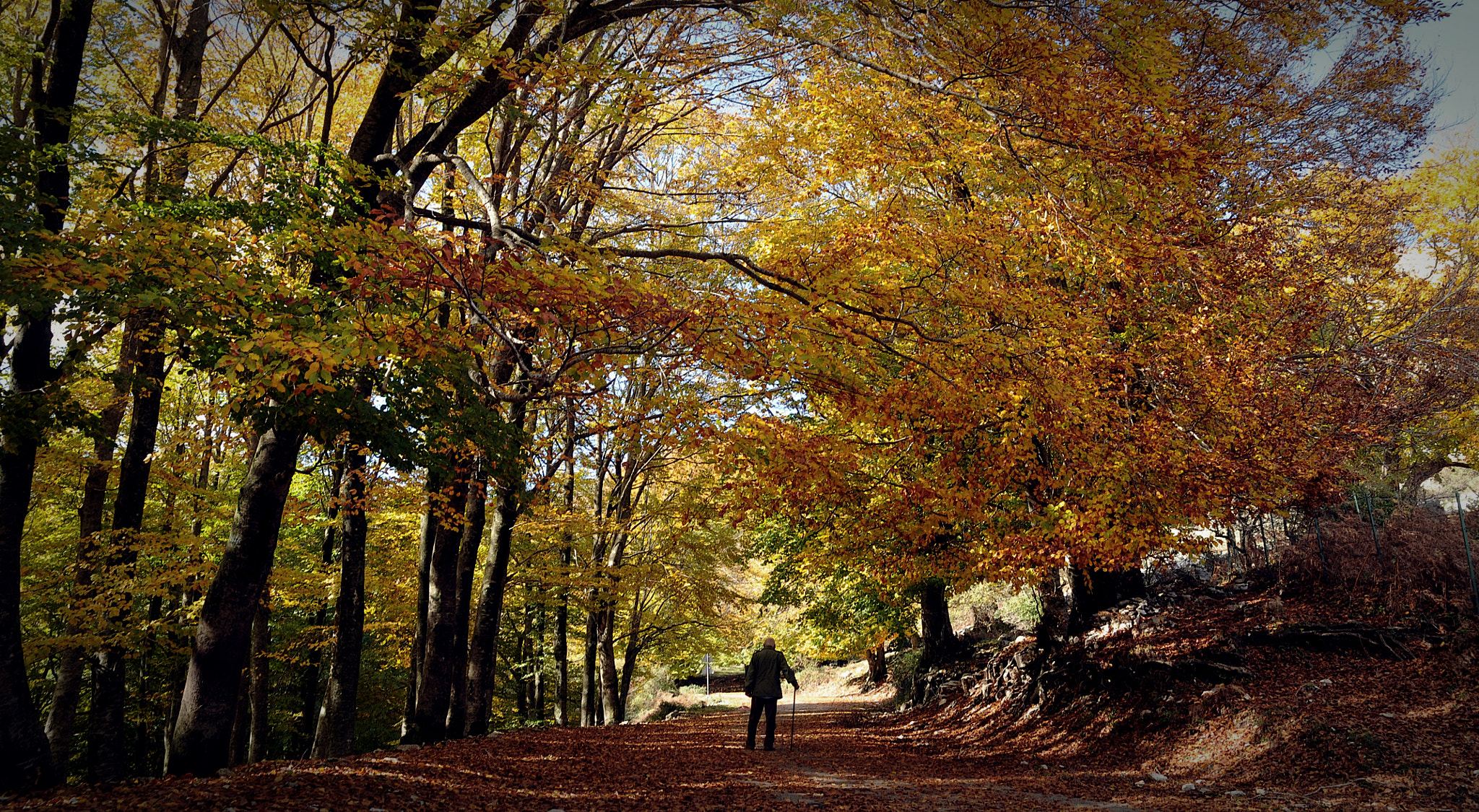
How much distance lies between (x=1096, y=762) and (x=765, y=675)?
457cm

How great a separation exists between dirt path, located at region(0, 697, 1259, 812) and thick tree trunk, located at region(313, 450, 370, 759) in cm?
205

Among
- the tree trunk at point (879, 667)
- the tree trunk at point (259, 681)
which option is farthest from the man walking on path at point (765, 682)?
the tree trunk at point (879, 667)

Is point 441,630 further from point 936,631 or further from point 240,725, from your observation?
point 936,631

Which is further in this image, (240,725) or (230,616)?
(240,725)

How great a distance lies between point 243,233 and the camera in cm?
869

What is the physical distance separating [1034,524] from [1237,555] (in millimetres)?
8758

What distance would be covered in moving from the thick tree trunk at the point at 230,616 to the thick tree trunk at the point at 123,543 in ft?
10.0

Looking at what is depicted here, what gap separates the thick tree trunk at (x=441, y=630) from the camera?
403 inches

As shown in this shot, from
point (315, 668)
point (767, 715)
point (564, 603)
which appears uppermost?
point (564, 603)

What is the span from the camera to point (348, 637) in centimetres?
1102

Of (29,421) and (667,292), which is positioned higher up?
(667,292)

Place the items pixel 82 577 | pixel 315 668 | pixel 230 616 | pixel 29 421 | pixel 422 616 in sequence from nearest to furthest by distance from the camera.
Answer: pixel 230 616, pixel 29 421, pixel 82 577, pixel 422 616, pixel 315 668

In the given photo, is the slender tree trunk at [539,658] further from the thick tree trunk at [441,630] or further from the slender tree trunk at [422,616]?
the thick tree trunk at [441,630]

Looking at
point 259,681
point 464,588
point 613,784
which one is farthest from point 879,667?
point 613,784
